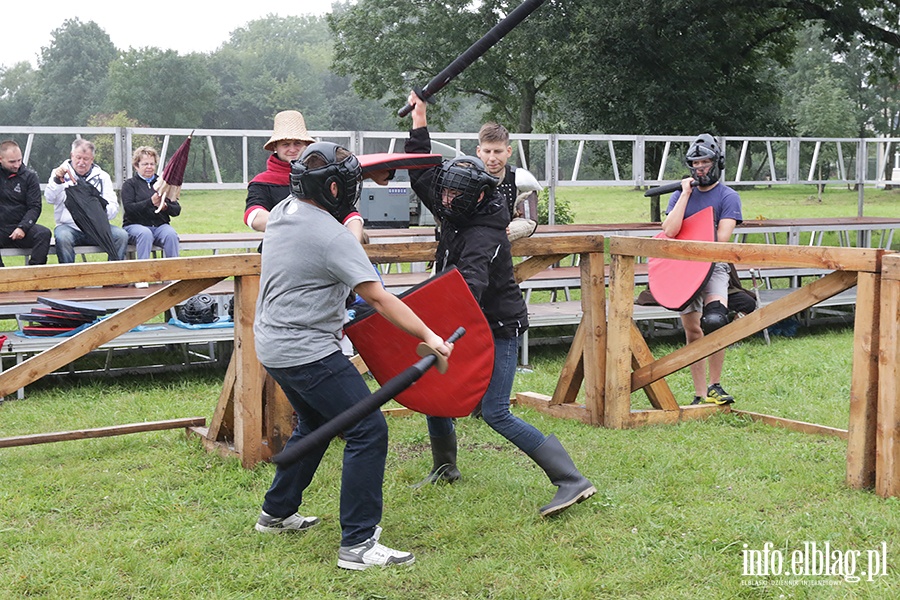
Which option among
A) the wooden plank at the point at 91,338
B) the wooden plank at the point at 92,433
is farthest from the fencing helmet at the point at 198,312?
the wooden plank at the point at 91,338

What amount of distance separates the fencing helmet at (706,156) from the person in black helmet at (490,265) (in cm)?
226

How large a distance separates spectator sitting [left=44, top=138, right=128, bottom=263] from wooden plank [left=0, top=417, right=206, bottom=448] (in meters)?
3.75

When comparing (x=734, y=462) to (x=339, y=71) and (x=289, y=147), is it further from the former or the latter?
(x=339, y=71)

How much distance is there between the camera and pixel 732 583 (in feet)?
13.1

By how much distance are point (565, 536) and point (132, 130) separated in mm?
7293

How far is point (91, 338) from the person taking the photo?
5.31m

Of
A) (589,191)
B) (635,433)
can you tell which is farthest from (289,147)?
(589,191)

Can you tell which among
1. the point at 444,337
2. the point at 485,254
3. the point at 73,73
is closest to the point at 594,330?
the point at 485,254

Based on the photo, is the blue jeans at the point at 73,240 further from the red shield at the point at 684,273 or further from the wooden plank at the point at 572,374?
the red shield at the point at 684,273

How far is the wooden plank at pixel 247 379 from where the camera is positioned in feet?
18.1

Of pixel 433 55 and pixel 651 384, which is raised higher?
pixel 433 55

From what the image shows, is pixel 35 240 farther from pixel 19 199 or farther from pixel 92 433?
pixel 92 433

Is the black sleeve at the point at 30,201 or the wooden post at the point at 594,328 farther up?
the black sleeve at the point at 30,201

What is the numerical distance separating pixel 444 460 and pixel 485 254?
4.38 ft
